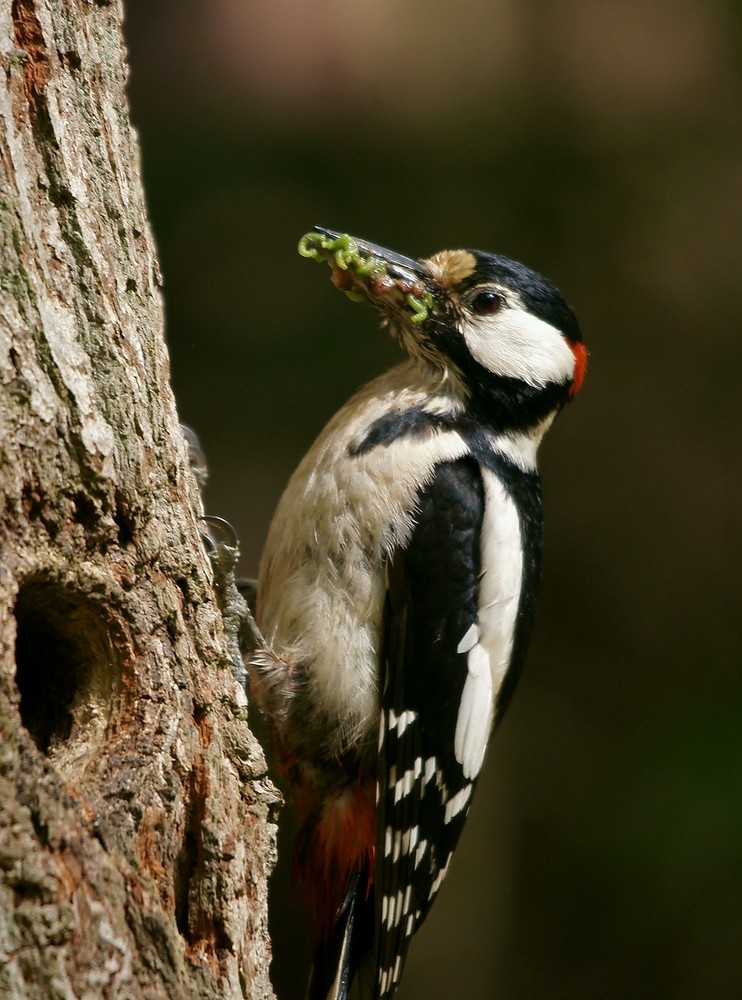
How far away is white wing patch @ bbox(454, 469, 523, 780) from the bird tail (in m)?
0.30

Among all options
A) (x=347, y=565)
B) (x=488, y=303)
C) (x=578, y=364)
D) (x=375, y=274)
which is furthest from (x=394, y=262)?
(x=347, y=565)

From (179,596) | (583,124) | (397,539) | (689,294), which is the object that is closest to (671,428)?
(689,294)

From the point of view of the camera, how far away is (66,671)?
1415mm

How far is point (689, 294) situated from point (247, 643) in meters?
2.68

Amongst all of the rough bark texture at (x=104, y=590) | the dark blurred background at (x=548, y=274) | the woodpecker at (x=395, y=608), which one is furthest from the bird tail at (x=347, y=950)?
the dark blurred background at (x=548, y=274)

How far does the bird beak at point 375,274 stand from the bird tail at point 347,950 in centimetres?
108

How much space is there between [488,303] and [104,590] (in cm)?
117

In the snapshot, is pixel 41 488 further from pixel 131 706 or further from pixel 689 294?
pixel 689 294

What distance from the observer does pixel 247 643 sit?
2025 millimetres

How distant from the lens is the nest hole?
Answer: 1.35m

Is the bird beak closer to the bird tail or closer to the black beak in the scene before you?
the black beak

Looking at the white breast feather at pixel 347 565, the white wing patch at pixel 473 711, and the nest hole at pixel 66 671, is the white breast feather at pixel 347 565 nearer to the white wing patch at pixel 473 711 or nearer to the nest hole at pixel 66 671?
the white wing patch at pixel 473 711

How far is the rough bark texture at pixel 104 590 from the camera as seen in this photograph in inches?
46.7

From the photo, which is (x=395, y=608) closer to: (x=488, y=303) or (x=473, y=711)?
(x=473, y=711)
